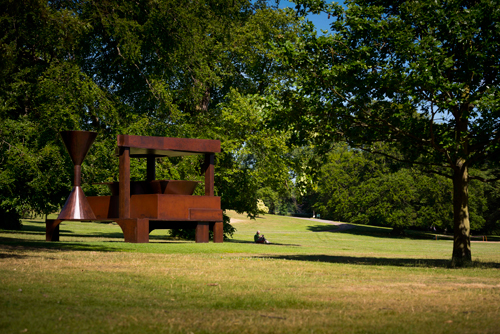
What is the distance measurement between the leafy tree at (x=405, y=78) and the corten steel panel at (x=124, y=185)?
6.31 metres

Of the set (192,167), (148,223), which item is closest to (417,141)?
(148,223)

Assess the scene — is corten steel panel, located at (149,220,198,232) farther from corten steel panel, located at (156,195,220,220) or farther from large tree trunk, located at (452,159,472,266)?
large tree trunk, located at (452,159,472,266)

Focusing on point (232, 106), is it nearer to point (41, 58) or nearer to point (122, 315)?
point (41, 58)

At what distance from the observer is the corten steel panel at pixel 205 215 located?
20489 mm

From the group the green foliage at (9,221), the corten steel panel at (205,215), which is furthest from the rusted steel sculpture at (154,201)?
the green foliage at (9,221)

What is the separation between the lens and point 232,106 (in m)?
31.5

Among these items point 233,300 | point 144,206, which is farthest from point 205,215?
point 233,300

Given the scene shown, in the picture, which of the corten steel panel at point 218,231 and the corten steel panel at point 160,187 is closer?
the corten steel panel at point 160,187

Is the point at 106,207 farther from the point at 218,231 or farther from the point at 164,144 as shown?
the point at 218,231

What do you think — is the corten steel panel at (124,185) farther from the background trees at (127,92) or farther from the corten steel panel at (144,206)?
the background trees at (127,92)

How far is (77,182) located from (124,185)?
1671 millimetres

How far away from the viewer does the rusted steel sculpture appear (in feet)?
64.3

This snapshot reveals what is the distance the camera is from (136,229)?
1958 cm

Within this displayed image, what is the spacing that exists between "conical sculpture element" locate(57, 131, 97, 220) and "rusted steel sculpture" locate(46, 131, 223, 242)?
5 cm
